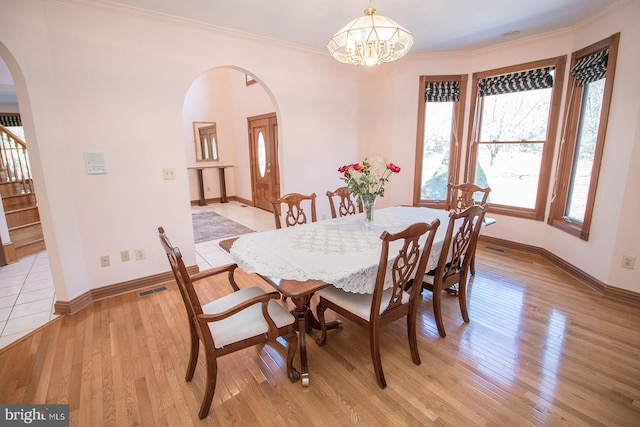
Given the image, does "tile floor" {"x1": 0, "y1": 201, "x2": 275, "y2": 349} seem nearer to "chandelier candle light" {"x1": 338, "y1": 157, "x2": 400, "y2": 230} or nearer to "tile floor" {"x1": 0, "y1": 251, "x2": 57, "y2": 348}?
"tile floor" {"x1": 0, "y1": 251, "x2": 57, "y2": 348}

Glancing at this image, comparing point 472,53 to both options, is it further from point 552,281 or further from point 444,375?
point 444,375

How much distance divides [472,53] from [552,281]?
9.98 feet

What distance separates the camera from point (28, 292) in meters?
3.06

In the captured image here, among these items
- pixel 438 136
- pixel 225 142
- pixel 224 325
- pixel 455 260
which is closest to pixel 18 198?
pixel 225 142

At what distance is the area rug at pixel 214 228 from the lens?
493 cm

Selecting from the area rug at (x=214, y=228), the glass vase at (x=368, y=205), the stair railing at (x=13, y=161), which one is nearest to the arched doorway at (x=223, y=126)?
the area rug at (x=214, y=228)

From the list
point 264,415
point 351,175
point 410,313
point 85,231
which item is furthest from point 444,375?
point 85,231

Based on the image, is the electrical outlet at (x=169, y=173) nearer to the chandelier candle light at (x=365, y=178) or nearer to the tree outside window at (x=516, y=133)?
the chandelier candle light at (x=365, y=178)

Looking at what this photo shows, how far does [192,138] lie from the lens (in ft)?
24.1

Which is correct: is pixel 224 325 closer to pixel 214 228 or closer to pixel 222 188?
pixel 214 228

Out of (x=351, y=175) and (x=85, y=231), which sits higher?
(x=351, y=175)

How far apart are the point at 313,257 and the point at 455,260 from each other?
1.12 metres

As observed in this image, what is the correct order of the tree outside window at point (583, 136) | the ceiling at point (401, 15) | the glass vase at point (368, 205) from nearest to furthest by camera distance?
the glass vase at point (368, 205) → the ceiling at point (401, 15) → the tree outside window at point (583, 136)

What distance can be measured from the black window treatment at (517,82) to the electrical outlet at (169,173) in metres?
3.99
